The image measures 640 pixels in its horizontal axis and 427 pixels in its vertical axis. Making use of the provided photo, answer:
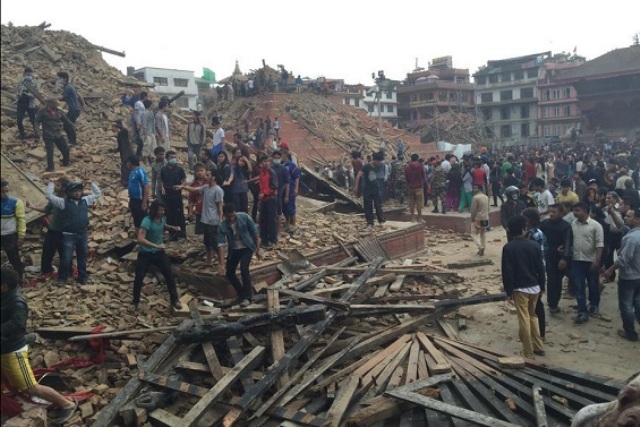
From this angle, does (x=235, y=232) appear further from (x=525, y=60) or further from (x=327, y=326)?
(x=525, y=60)

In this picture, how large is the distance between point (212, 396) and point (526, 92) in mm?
56083

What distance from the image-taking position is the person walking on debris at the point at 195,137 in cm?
1276

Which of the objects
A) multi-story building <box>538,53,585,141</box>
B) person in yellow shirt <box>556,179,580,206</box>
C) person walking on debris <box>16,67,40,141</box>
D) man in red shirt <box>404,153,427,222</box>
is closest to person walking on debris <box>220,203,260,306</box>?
person in yellow shirt <box>556,179,580,206</box>

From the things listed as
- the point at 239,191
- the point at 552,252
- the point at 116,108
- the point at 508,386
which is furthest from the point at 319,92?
the point at 508,386

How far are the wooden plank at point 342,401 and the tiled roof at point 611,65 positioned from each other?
4069 centimetres

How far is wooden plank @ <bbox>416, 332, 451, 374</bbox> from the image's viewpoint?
561cm

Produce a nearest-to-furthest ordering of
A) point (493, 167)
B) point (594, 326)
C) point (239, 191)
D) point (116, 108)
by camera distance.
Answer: point (594, 326), point (239, 191), point (493, 167), point (116, 108)

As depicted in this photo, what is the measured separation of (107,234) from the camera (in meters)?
9.64

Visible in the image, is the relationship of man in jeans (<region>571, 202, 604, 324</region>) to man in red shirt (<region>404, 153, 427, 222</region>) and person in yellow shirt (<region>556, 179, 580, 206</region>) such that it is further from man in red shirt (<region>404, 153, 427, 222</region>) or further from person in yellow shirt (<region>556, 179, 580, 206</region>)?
man in red shirt (<region>404, 153, 427, 222</region>)

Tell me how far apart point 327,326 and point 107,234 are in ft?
18.0

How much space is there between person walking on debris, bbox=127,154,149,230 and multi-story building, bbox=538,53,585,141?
1834 inches

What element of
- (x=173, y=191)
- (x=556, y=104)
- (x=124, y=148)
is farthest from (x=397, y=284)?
(x=556, y=104)

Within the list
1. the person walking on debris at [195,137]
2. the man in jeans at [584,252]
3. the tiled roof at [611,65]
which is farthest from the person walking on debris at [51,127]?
the tiled roof at [611,65]

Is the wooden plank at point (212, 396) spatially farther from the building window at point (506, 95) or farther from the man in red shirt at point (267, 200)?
the building window at point (506, 95)
